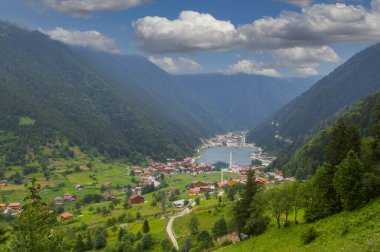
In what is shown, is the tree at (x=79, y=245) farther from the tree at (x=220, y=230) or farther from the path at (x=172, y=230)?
the tree at (x=220, y=230)

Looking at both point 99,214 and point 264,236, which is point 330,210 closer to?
point 264,236

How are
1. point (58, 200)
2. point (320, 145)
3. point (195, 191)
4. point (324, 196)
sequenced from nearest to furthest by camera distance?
point (324, 196) < point (320, 145) < point (58, 200) < point (195, 191)

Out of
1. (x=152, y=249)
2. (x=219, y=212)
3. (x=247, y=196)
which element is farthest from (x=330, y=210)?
(x=219, y=212)

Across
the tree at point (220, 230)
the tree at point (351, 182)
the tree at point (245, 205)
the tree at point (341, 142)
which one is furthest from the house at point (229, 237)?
the tree at point (351, 182)

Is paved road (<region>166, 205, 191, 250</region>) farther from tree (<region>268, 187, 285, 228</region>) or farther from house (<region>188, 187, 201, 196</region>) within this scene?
house (<region>188, 187, 201, 196</region>)

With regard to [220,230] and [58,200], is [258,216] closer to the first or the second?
[220,230]

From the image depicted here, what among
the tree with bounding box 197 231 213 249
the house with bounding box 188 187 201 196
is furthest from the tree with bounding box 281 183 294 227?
the house with bounding box 188 187 201 196

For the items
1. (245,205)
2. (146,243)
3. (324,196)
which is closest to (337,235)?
(324,196)
